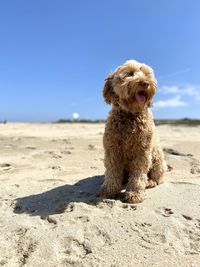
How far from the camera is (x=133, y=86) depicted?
548 centimetres

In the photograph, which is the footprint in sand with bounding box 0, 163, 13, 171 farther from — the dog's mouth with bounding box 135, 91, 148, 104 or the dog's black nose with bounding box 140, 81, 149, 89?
the dog's black nose with bounding box 140, 81, 149, 89

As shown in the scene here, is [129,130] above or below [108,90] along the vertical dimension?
below

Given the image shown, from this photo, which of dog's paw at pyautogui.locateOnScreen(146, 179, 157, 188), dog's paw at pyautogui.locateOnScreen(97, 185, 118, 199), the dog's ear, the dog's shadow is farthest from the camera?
dog's paw at pyautogui.locateOnScreen(146, 179, 157, 188)

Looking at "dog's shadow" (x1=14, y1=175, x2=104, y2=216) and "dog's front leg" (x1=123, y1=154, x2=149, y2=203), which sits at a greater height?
"dog's front leg" (x1=123, y1=154, x2=149, y2=203)

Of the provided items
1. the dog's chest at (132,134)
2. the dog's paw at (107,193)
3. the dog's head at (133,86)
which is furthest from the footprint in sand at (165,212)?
the dog's head at (133,86)

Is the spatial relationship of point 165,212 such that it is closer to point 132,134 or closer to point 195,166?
point 132,134

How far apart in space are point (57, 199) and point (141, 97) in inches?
76.6

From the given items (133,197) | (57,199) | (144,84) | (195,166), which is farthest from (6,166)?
(144,84)

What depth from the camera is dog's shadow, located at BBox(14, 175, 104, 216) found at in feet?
17.5

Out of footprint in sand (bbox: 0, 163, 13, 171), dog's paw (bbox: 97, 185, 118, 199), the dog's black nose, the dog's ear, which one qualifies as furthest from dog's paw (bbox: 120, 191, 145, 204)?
footprint in sand (bbox: 0, 163, 13, 171)

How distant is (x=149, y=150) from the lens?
586cm

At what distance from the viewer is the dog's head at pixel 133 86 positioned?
18.0 feet

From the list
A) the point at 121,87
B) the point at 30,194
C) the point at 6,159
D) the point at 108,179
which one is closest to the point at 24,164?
the point at 6,159

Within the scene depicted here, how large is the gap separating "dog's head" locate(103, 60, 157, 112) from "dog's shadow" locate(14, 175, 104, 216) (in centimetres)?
148
